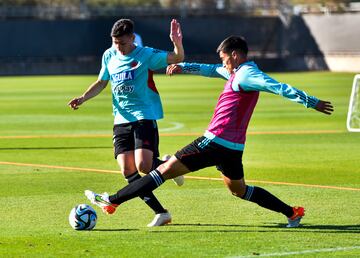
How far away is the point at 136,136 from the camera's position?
11.4 m

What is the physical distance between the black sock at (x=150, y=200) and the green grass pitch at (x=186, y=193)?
242 mm

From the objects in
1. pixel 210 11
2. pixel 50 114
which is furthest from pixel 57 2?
pixel 50 114

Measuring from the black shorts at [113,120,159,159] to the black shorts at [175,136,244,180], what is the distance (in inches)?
30.4

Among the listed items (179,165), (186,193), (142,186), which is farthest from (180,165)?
(186,193)

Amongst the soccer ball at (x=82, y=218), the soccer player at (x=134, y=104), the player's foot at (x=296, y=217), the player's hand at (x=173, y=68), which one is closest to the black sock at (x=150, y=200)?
the soccer player at (x=134, y=104)

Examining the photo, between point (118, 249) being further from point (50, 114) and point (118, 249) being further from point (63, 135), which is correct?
point (50, 114)

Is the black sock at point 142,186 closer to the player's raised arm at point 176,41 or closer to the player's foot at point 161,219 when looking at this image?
the player's foot at point 161,219

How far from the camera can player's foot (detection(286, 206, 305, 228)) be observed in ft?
35.6

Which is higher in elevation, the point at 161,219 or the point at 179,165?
the point at 179,165

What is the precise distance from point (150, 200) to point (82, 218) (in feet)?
2.90

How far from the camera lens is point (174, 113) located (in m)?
29.2

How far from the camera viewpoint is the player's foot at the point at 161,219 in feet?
36.0

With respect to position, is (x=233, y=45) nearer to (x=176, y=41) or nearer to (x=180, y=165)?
(x=176, y=41)

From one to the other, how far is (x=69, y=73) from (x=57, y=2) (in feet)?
90.3
